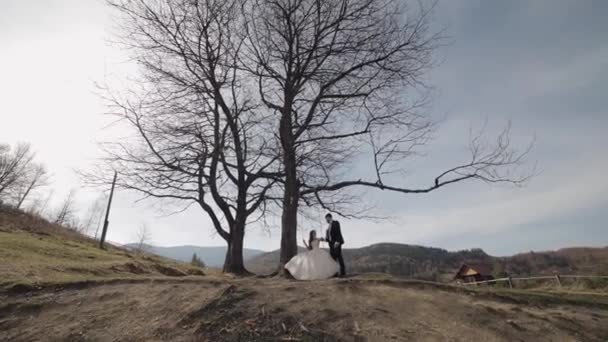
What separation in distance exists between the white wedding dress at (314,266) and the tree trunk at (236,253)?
399 cm

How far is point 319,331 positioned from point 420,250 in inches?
6551

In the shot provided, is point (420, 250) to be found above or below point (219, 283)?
above

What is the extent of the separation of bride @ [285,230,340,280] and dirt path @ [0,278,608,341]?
1.88 m

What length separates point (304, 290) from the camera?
5445 millimetres

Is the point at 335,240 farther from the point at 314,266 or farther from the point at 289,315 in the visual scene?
the point at 289,315

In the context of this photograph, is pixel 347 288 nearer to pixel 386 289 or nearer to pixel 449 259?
pixel 386 289

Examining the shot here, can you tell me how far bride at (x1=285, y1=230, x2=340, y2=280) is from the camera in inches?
302

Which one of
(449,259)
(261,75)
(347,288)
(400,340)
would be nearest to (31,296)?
(347,288)

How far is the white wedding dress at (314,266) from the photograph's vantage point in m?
7.66

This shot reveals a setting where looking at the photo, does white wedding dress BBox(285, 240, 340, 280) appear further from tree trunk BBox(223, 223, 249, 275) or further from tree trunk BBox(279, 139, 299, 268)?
tree trunk BBox(223, 223, 249, 275)

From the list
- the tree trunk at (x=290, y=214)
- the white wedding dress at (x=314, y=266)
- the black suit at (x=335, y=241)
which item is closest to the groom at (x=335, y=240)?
the black suit at (x=335, y=241)

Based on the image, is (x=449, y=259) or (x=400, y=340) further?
(x=449, y=259)

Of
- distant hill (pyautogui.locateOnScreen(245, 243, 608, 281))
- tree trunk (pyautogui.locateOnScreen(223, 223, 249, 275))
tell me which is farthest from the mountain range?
tree trunk (pyautogui.locateOnScreen(223, 223, 249, 275))

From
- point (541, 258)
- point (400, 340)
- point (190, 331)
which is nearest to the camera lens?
point (400, 340)
